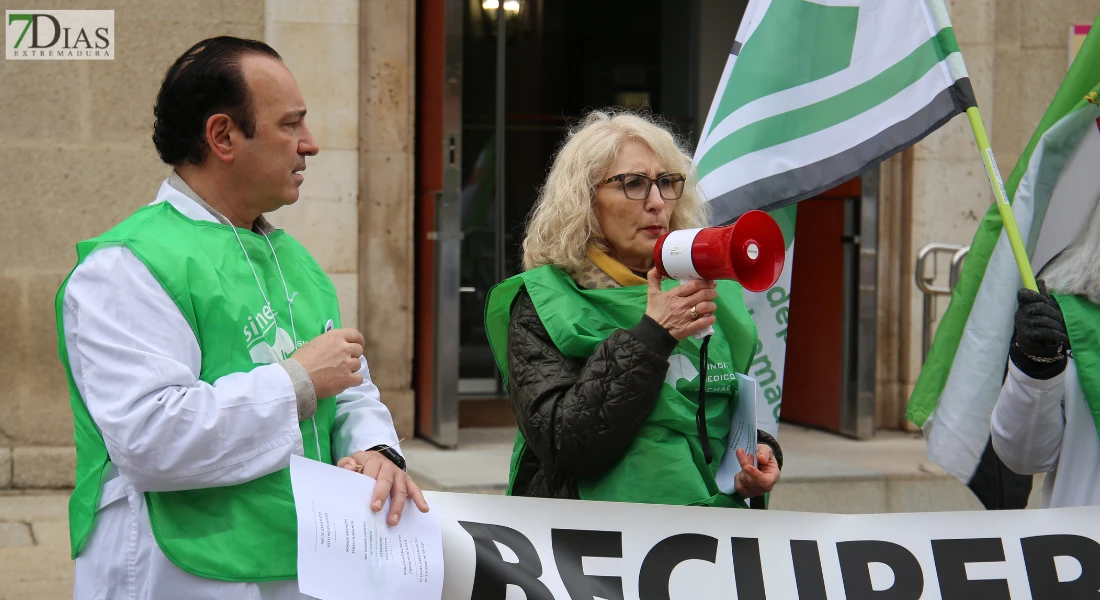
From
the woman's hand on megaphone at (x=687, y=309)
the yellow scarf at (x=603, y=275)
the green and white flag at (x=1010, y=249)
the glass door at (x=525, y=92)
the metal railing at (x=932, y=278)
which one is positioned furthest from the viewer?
the glass door at (x=525, y=92)

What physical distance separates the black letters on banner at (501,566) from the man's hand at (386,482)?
0.86 feet

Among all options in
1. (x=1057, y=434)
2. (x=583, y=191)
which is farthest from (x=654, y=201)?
(x=1057, y=434)

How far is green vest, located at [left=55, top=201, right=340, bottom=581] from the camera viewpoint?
2.01 meters

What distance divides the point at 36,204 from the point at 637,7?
5130 mm

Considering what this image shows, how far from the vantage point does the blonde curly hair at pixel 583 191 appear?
276 cm

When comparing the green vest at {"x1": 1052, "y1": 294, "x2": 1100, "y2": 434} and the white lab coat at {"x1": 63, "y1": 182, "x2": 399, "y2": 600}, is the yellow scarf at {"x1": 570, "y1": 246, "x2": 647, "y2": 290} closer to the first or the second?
the white lab coat at {"x1": 63, "y1": 182, "x2": 399, "y2": 600}

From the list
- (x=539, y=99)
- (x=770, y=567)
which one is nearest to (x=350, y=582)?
(x=770, y=567)

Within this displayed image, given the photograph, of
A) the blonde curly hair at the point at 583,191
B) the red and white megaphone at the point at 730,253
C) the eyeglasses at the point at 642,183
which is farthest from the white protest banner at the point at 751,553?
the eyeglasses at the point at 642,183

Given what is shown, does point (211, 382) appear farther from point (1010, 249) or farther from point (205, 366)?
point (1010, 249)

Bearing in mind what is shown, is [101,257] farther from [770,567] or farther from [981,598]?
[981,598]

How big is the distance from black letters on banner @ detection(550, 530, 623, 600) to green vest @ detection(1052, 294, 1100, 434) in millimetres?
1198

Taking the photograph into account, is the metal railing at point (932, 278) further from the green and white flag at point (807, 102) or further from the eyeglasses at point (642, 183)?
the eyeglasses at point (642, 183)

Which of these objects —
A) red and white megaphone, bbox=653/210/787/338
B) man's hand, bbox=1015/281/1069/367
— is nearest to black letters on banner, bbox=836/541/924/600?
man's hand, bbox=1015/281/1069/367

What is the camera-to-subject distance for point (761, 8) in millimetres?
3535
